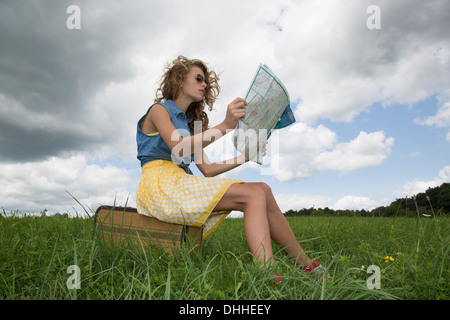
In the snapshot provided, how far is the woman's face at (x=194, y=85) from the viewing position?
3.33 meters

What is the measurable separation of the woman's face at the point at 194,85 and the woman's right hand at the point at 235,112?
800 mm

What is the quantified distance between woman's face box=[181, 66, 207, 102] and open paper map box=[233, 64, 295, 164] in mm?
843

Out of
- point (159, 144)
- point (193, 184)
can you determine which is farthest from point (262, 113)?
point (159, 144)

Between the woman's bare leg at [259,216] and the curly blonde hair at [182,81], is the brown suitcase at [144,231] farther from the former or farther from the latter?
the curly blonde hair at [182,81]

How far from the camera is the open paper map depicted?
2535mm

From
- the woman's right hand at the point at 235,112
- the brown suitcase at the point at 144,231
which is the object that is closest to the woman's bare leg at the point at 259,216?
the brown suitcase at the point at 144,231

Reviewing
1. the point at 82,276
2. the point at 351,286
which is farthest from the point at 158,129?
the point at 351,286

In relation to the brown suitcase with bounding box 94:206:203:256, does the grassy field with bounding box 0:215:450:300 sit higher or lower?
lower

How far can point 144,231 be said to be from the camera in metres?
2.90

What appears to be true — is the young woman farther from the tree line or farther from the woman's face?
the tree line

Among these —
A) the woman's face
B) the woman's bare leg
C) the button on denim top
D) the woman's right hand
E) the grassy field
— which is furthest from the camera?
the woman's face

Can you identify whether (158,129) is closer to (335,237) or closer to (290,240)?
(290,240)

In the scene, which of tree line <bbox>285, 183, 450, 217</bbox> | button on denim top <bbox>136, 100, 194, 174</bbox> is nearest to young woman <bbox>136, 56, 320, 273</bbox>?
button on denim top <bbox>136, 100, 194, 174</bbox>

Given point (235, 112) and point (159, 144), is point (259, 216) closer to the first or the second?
point (235, 112)
